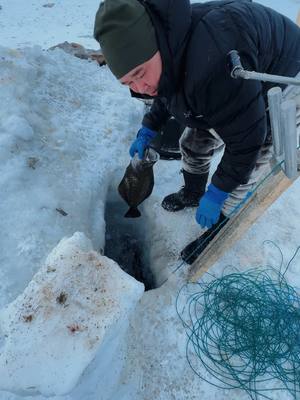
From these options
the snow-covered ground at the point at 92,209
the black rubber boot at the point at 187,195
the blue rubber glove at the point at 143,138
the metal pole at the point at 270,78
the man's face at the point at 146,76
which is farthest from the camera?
the black rubber boot at the point at 187,195

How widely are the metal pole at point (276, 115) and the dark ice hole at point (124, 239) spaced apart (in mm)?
1594

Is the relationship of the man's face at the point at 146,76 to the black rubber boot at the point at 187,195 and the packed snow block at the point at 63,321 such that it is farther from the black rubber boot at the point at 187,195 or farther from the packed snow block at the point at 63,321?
the black rubber boot at the point at 187,195

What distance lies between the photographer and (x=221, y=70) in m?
1.46

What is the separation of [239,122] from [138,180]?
3.63 feet

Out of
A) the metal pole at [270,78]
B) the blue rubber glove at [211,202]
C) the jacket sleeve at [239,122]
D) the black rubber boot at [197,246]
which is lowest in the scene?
the black rubber boot at [197,246]

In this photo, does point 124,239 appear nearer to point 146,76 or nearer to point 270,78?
point 146,76

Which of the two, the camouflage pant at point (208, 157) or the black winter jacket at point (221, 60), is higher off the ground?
the black winter jacket at point (221, 60)

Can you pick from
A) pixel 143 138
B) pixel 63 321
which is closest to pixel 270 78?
pixel 63 321

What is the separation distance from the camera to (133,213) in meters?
2.85

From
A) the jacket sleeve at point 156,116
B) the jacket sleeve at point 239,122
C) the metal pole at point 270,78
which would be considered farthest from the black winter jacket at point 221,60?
the jacket sleeve at point 156,116

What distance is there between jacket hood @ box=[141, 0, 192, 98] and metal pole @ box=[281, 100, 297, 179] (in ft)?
1.63

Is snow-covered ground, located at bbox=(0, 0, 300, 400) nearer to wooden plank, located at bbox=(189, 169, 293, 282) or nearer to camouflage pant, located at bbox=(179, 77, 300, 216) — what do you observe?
wooden plank, located at bbox=(189, 169, 293, 282)

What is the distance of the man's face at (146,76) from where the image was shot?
4.85 feet

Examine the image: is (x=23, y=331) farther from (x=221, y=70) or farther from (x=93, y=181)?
(x=93, y=181)
